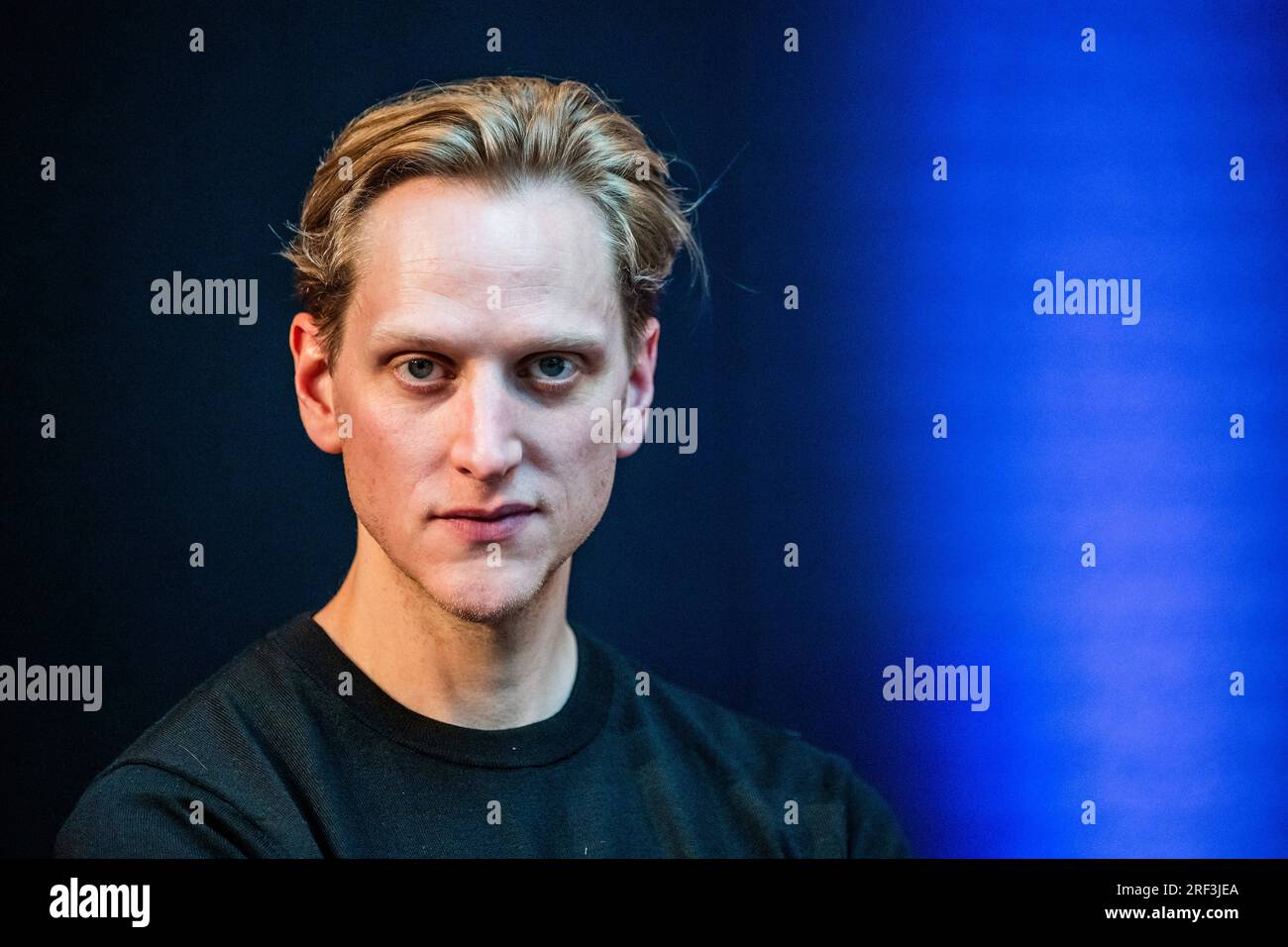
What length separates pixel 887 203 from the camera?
2473mm

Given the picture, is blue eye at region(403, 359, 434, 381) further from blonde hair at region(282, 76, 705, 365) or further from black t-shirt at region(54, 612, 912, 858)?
black t-shirt at region(54, 612, 912, 858)

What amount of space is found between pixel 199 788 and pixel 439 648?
0.46 m

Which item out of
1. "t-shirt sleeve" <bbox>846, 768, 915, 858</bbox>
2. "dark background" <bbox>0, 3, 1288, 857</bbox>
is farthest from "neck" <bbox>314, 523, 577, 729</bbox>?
"t-shirt sleeve" <bbox>846, 768, 915, 858</bbox>

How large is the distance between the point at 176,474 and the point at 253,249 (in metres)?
0.45

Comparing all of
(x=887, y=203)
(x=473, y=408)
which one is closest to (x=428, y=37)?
(x=473, y=408)

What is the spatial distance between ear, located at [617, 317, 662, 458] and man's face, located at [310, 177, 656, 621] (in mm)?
74

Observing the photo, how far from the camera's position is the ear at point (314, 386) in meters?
2.27

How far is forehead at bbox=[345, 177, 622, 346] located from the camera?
2.16 m

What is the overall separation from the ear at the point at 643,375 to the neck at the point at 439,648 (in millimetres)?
259

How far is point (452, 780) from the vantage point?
224 centimetres

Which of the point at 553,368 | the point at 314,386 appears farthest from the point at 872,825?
the point at 314,386

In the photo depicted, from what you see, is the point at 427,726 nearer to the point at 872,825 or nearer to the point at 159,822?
the point at 159,822
